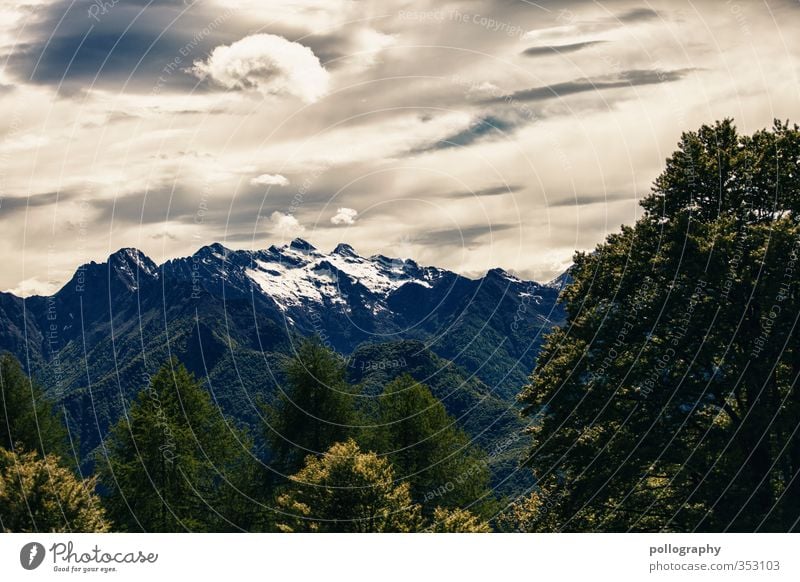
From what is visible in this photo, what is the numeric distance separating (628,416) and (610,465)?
3062 mm

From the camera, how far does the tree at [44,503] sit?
38.6 meters

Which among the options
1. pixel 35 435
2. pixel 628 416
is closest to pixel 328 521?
pixel 628 416

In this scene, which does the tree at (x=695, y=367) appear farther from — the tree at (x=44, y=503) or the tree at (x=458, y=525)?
the tree at (x=44, y=503)

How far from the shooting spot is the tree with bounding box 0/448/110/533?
3862 centimetres

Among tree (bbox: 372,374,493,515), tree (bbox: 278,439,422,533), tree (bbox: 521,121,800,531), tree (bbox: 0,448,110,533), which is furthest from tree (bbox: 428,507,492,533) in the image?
tree (bbox: 0,448,110,533)

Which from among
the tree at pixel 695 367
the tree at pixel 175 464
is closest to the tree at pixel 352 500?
the tree at pixel 695 367

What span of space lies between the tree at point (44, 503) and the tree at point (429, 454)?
23.8 meters

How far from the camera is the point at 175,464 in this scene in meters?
57.3

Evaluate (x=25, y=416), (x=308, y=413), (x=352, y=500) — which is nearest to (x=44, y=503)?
(x=352, y=500)

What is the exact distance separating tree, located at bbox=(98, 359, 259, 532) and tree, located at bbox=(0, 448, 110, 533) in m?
9.74

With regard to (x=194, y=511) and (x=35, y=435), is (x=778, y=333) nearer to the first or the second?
(x=194, y=511)

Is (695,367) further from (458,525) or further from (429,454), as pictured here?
(429,454)

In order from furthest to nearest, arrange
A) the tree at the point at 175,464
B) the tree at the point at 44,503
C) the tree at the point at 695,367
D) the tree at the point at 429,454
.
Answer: the tree at the point at 429,454
the tree at the point at 175,464
the tree at the point at 44,503
the tree at the point at 695,367

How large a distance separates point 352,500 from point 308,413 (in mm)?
22429
